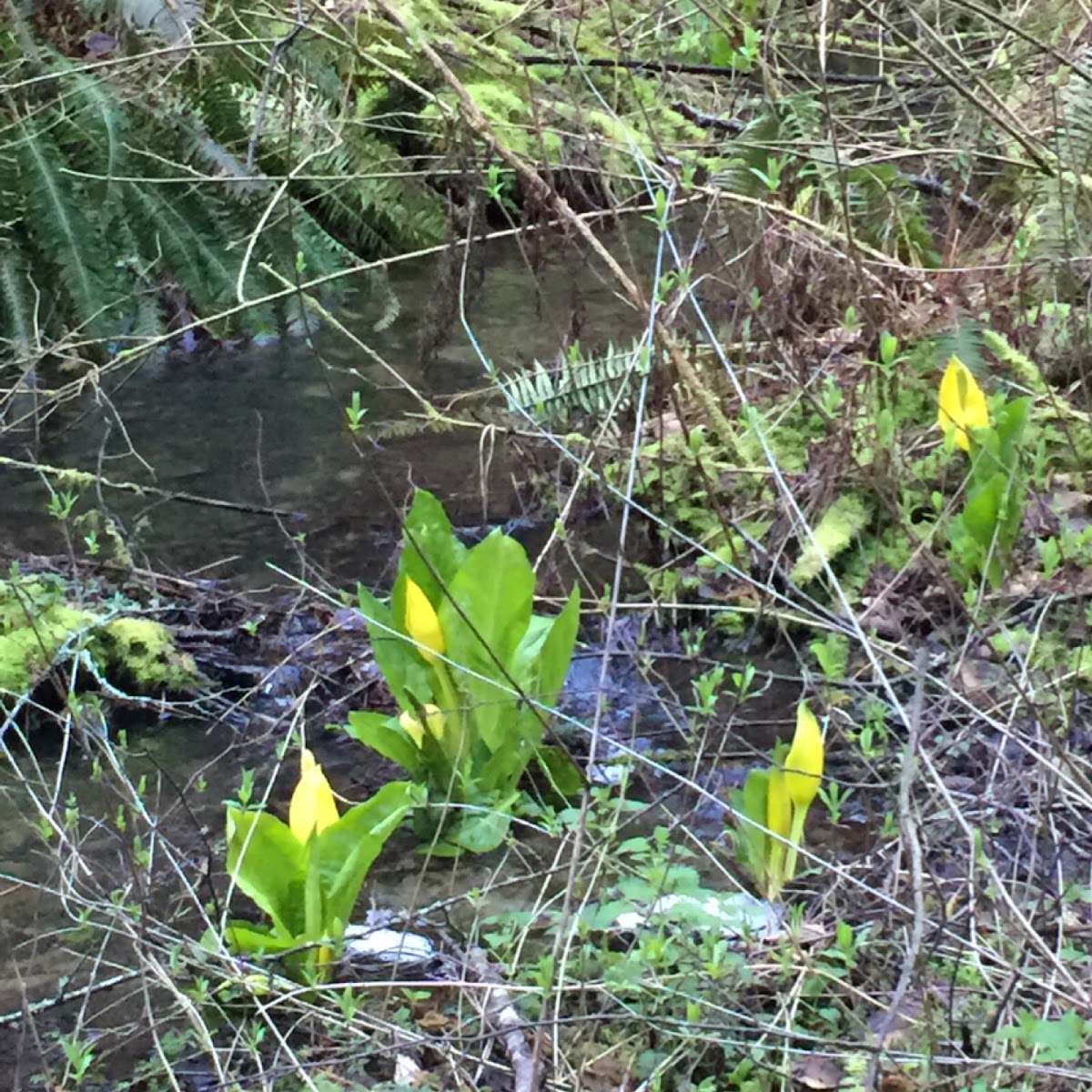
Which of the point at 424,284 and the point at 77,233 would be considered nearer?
the point at 77,233

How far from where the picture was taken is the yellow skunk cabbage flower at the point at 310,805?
2.04 meters

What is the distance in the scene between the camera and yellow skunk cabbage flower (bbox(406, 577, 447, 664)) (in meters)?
2.35

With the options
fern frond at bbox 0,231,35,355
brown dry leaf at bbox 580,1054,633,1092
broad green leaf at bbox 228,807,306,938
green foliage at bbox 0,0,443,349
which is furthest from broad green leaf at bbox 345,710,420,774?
fern frond at bbox 0,231,35,355

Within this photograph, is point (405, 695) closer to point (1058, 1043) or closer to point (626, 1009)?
point (626, 1009)

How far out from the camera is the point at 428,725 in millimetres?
2420

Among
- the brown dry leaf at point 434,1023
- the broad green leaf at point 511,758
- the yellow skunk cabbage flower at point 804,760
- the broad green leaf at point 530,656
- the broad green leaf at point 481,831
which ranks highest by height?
the yellow skunk cabbage flower at point 804,760

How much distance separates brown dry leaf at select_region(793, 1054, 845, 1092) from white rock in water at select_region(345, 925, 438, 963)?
1.83 feet

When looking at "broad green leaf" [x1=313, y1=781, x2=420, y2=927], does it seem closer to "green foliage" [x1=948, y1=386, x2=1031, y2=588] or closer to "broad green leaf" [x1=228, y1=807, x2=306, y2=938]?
"broad green leaf" [x1=228, y1=807, x2=306, y2=938]

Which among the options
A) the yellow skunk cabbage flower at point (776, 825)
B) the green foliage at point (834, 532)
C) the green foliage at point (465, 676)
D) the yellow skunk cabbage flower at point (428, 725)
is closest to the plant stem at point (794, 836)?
the yellow skunk cabbage flower at point (776, 825)

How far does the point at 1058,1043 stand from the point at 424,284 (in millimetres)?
5161

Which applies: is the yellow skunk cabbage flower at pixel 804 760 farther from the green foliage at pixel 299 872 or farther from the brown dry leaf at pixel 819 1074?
the green foliage at pixel 299 872

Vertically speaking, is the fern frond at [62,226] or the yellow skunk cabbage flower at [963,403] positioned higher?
the fern frond at [62,226]

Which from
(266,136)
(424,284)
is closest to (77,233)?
(266,136)

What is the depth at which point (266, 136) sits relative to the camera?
544cm
